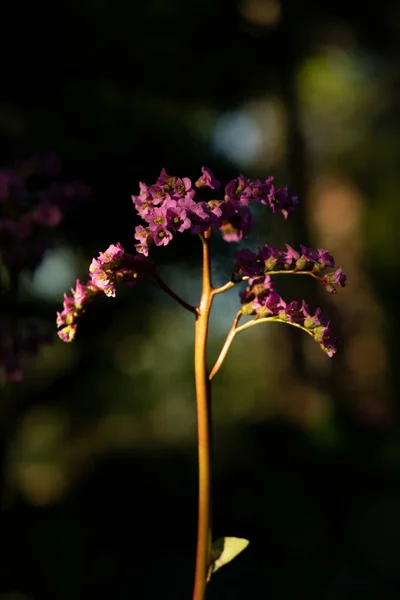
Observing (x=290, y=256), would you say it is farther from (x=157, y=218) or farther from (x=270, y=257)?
(x=157, y=218)

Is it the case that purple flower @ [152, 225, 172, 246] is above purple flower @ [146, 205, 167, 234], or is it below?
below

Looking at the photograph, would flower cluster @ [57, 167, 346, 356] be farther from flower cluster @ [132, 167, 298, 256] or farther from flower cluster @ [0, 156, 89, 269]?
flower cluster @ [0, 156, 89, 269]

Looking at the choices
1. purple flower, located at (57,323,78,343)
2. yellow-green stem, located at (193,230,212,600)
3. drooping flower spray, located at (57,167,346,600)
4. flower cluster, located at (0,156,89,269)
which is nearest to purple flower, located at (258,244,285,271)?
drooping flower spray, located at (57,167,346,600)

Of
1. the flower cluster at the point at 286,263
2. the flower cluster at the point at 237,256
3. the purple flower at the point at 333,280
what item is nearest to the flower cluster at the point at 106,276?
the flower cluster at the point at 237,256

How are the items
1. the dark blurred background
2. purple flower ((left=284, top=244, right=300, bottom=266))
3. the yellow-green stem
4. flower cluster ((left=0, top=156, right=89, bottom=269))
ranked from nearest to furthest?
1. the yellow-green stem
2. purple flower ((left=284, top=244, right=300, bottom=266))
3. flower cluster ((left=0, top=156, right=89, bottom=269))
4. the dark blurred background

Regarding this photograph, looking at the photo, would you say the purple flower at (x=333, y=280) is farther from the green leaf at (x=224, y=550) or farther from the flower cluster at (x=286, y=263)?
the green leaf at (x=224, y=550)

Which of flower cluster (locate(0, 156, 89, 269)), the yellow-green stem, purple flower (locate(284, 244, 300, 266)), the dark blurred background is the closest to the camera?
the yellow-green stem

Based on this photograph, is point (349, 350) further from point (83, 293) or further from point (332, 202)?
point (83, 293)

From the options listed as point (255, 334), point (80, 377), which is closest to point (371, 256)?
point (255, 334)
